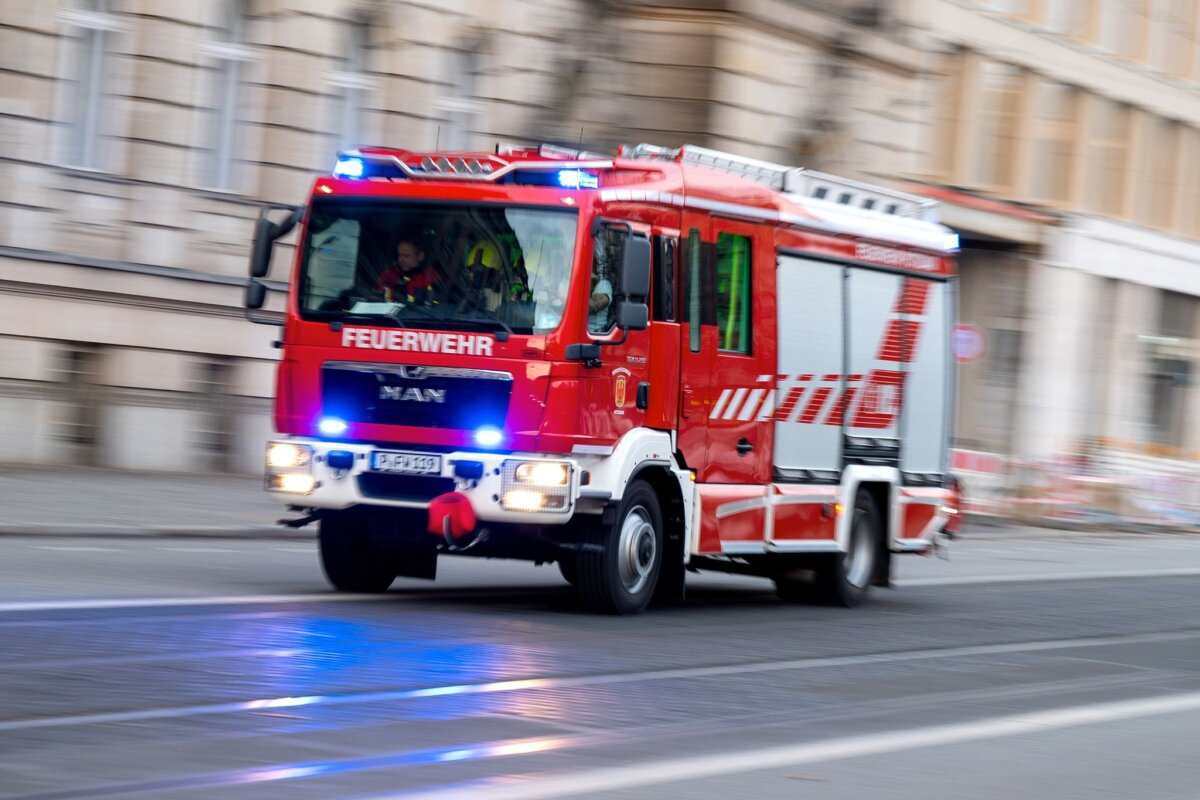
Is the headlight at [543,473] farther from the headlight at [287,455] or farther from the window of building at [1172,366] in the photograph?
the window of building at [1172,366]

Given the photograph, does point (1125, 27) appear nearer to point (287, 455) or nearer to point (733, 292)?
point (733, 292)

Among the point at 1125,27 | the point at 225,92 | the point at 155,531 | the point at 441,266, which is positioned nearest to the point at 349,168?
the point at 441,266

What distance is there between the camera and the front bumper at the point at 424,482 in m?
11.8

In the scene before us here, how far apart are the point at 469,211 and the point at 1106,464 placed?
1210 inches

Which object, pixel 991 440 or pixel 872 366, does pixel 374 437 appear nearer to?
pixel 872 366

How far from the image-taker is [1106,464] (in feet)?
134

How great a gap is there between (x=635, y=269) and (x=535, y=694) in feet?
12.7

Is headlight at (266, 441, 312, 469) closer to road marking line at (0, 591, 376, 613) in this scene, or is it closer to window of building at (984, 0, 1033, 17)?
road marking line at (0, 591, 376, 613)

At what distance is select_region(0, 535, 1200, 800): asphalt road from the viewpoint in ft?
22.0

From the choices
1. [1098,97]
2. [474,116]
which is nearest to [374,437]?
[474,116]

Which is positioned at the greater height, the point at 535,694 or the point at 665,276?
the point at 665,276

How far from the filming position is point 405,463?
39.4 feet

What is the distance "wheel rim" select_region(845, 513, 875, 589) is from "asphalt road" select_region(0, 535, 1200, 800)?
1.59 ft

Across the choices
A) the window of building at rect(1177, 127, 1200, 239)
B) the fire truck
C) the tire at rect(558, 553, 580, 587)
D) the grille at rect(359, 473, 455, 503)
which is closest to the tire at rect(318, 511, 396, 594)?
the fire truck
